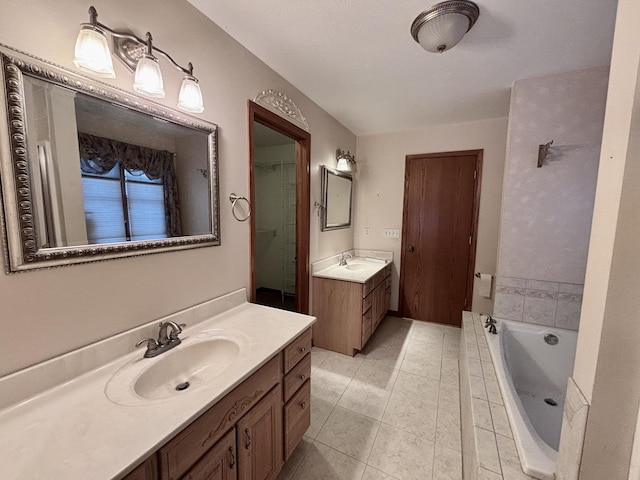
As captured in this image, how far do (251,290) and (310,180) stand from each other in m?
1.12

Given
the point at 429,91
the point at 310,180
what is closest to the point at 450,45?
the point at 429,91

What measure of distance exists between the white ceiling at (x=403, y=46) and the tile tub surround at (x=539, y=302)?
1.56m

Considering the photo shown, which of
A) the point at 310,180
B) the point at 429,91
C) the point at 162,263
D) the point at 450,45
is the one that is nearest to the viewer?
the point at 162,263

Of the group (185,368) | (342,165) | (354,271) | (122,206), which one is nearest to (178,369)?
(185,368)

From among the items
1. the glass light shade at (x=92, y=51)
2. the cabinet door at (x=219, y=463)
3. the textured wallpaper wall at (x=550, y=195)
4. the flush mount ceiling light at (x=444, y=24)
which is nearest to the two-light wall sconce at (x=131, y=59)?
the glass light shade at (x=92, y=51)

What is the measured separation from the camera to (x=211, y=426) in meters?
0.83

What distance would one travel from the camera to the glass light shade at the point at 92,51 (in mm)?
811

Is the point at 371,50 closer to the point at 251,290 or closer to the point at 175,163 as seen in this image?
the point at 175,163

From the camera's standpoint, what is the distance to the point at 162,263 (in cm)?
116

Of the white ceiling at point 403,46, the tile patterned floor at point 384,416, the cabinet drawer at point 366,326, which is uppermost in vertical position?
the white ceiling at point 403,46

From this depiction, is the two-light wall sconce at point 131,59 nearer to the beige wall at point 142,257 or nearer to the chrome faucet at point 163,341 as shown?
the beige wall at point 142,257

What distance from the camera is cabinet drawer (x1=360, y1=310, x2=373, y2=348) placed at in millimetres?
2383

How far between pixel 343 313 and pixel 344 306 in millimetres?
69

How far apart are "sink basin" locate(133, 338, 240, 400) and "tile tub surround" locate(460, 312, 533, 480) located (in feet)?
3.64
